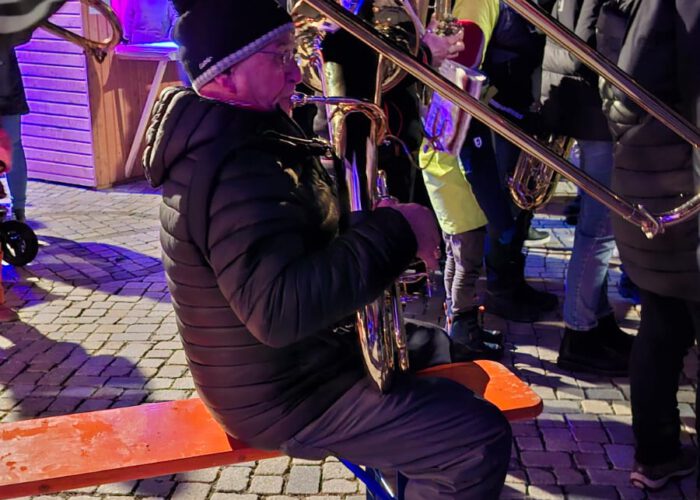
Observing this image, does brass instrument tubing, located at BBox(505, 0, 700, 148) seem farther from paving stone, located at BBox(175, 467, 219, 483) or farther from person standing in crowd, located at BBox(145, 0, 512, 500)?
paving stone, located at BBox(175, 467, 219, 483)

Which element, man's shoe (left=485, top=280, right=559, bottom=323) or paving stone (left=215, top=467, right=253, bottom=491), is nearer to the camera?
paving stone (left=215, top=467, right=253, bottom=491)

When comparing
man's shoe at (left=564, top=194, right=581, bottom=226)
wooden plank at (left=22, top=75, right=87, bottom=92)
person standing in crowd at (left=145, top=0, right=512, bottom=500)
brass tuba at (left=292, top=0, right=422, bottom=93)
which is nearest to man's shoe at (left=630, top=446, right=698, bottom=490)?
person standing in crowd at (left=145, top=0, right=512, bottom=500)

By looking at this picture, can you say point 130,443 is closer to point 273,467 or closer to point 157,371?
point 273,467

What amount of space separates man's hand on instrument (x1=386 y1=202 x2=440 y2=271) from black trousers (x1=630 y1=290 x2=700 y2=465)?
1.11 metres

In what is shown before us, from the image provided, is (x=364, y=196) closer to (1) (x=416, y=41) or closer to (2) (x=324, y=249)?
(2) (x=324, y=249)

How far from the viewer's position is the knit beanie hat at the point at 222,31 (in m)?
1.90

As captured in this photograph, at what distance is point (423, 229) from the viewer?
199 cm

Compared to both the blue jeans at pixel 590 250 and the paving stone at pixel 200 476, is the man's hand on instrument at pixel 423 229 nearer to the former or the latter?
the paving stone at pixel 200 476

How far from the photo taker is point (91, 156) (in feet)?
26.8

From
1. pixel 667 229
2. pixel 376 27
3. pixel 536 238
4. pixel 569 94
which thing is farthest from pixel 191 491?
pixel 536 238

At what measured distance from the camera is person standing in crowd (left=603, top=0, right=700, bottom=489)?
2.28 m

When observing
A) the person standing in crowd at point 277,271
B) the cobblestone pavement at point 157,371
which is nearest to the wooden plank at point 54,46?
the cobblestone pavement at point 157,371

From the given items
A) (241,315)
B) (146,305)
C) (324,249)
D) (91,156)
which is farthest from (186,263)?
(91,156)

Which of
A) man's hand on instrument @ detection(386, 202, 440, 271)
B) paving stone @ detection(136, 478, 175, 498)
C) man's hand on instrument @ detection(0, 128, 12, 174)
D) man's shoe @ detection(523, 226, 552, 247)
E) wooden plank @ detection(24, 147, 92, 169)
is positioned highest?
man's hand on instrument @ detection(386, 202, 440, 271)
